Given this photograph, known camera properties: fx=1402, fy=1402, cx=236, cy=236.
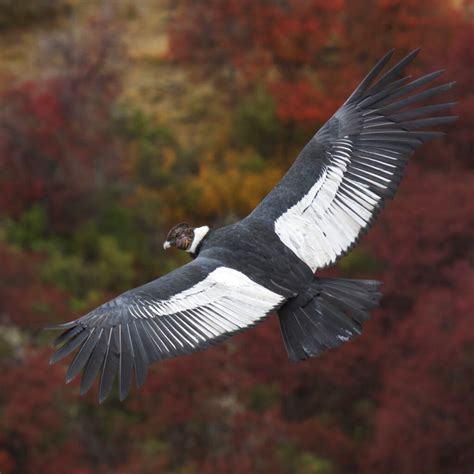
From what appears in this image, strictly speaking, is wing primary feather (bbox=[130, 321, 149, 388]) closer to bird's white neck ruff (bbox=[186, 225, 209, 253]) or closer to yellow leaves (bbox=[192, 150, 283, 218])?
bird's white neck ruff (bbox=[186, 225, 209, 253])

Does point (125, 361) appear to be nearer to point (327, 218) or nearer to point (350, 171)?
point (327, 218)

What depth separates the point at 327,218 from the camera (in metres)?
11.2

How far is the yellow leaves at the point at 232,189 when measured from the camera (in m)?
28.6

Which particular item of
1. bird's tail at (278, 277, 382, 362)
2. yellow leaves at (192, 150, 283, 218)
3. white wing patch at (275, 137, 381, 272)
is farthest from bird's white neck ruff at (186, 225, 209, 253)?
yellow leaves at (192, 150, 283, 218)

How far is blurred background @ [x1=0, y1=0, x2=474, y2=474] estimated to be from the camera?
2070 centimetres

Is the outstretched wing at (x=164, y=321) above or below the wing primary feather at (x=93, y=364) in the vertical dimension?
above

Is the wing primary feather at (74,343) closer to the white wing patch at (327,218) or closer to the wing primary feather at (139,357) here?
the wing primary feather at (139,357)

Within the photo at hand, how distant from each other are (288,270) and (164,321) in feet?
3.52

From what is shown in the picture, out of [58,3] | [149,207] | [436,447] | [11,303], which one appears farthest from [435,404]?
[58,3]

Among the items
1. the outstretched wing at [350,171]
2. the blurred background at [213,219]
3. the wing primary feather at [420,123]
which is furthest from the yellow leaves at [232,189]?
the wing primary feather at [420,123]

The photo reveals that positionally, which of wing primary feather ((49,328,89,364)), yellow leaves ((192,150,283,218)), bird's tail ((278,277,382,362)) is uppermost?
bird's tail ((278,277,382,362))

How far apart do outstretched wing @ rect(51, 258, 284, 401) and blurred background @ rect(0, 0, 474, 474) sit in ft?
31.7

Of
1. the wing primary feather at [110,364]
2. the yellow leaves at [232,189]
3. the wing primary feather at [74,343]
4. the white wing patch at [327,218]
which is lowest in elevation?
the yellow leaves at [232,189]

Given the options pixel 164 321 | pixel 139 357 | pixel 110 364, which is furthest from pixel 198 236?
pixel 110 364
